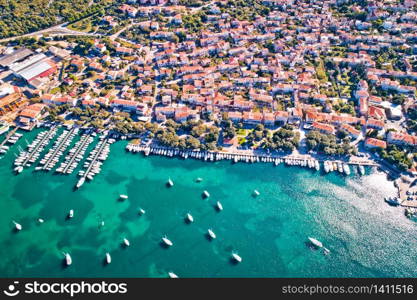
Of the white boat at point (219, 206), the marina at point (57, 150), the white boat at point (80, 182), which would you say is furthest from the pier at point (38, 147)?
the white boat at point (219, 206)

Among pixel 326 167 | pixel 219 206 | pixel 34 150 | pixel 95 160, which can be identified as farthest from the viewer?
pixel 34 150

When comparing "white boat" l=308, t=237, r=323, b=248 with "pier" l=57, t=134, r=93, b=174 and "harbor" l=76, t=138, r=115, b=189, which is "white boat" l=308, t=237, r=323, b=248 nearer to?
"harbor" l=76, t=138, r=115, b=189

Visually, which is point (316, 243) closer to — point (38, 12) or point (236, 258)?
point (236, 258)

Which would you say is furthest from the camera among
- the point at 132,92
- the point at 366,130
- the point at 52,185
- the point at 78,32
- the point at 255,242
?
the point at 78,32

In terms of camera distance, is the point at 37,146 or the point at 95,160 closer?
the point at 95,160

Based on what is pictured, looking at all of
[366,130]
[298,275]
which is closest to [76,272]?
[298,275]

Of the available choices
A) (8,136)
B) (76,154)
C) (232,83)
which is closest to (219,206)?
(76,154)

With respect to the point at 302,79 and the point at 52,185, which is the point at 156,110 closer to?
the point at 52,185
